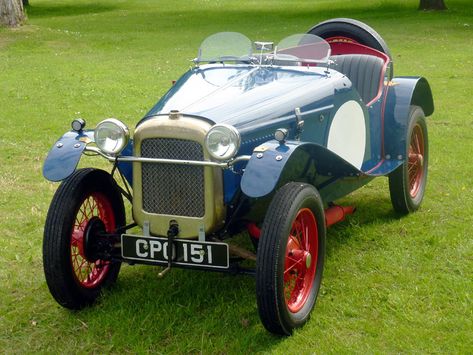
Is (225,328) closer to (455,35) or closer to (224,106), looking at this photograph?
(224,106)

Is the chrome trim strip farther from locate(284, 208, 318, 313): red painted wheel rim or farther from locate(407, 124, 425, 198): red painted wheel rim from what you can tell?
locate(407, 124, 425, 198): red painted wheel rim

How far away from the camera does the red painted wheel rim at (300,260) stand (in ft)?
13.6

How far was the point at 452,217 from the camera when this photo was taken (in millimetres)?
5922

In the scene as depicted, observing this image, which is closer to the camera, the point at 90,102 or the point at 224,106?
the point at 224,106

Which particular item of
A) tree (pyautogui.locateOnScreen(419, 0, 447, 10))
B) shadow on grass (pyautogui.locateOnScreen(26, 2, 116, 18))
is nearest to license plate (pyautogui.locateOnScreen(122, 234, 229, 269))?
tree (pyautogui.locateOnScreen(419, 0, 447, 10))

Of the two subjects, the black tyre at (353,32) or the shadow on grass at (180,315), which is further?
the black tyre at (353,32)

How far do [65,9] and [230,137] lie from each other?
90.0 ft

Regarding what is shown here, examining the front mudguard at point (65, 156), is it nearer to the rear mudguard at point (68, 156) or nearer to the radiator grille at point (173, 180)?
the rear mudguard at point (68, 156)

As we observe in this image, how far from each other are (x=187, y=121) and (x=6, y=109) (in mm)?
7179

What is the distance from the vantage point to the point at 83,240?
14.3ft

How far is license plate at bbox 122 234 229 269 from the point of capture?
13.2ft

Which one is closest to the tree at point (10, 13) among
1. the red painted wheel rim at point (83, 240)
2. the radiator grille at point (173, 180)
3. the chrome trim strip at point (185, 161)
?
the red painted wheel rim at point (83, 240)

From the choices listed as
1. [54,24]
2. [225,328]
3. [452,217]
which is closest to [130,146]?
[225,328]

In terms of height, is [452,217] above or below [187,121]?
below
